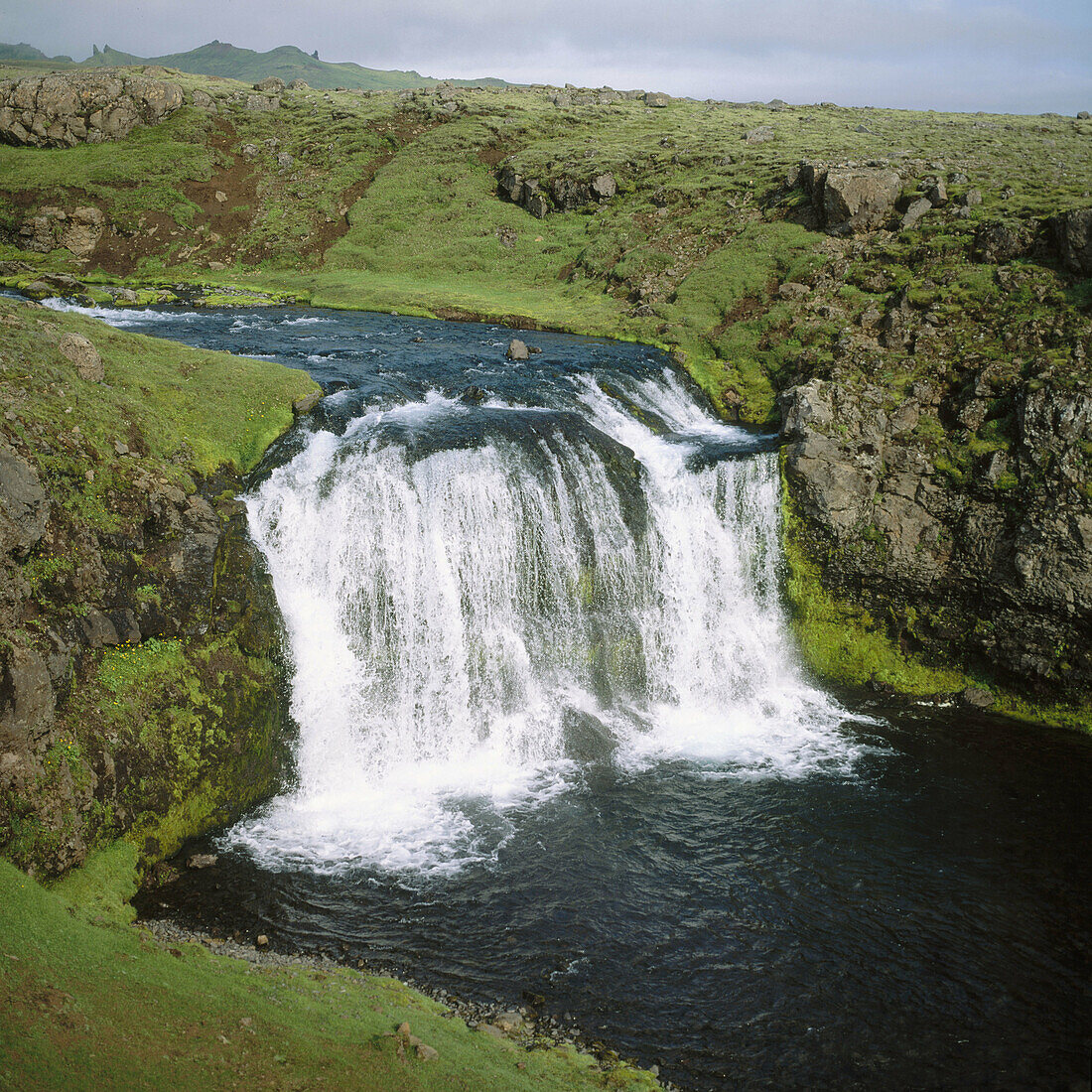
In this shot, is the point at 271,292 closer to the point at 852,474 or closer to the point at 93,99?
the point at 93,99

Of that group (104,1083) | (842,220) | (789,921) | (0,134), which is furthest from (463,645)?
(0,134)

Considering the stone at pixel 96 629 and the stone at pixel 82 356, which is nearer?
the stone at pixel 96 629

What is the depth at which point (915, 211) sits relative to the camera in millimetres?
36125

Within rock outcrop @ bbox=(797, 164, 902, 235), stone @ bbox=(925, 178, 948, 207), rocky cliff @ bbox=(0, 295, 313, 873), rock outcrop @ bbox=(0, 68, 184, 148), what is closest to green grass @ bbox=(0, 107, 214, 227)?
rock outcrop @ bbox=(0, 68, 184, 148)

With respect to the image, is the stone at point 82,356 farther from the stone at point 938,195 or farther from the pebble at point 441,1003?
the stone at point 938,195

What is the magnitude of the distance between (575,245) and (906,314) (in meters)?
26.1

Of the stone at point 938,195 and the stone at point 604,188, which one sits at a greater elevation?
the stone at point 604,188

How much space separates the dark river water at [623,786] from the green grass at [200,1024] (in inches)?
46.9

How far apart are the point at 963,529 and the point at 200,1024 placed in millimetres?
21970

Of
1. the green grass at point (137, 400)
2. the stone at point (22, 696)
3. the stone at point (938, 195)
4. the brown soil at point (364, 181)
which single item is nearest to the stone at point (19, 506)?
the green grass at point (137, 400)

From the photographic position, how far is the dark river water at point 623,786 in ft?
39.8

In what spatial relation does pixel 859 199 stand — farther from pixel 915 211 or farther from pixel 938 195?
pixel 938 195

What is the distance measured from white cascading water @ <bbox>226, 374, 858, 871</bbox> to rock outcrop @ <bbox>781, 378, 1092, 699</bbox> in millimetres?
2184

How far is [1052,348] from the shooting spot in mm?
24547
